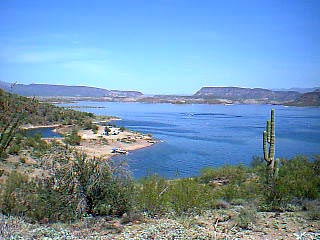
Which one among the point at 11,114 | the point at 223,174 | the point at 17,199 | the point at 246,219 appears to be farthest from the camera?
the point at 223,174

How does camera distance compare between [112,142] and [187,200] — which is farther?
[112,142]

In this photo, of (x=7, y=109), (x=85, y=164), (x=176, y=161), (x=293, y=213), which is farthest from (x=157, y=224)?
(x=176, y=161)

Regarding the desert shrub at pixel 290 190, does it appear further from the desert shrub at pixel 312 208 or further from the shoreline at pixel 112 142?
the shoreline at pixel 112 142

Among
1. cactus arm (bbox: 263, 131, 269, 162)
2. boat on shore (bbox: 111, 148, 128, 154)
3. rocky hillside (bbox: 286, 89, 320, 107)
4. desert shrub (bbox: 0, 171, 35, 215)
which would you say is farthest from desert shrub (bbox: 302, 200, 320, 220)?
rocky hillside (bbox: 286, 89, 320, 107)

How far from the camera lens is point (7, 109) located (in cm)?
1212

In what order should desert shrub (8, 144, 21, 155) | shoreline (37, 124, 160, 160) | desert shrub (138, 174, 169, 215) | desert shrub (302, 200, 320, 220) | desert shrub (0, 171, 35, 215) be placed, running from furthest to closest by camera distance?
shoreline (37, 124, 160, 160), desert shrub (8, 144, 21, 155), desert shrub (138, 174, 169, 215), desert shrub (0, 171, 35, 215), desert shrub (302, 200, 320, 220)

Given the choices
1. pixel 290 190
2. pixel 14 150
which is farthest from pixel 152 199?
pixel 14 150

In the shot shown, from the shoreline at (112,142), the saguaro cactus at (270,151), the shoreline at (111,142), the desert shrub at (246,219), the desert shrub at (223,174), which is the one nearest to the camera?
the desert shrub at (246,219)

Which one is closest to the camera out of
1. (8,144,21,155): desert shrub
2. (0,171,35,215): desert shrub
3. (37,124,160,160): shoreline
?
(0,171,35,215): desert shrub

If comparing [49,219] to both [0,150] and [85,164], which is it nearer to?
[85,164]

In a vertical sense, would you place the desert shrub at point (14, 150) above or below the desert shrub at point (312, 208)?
below

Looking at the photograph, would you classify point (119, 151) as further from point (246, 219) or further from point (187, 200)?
point (246, 219)

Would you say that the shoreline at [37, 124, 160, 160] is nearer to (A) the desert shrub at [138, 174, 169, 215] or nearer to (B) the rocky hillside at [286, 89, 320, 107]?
(A) the desert shrub at [138, 174, 169, 215]

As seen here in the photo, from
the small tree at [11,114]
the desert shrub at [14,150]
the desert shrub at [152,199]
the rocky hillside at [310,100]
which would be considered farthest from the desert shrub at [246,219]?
the rocky hillside at [310,100]
